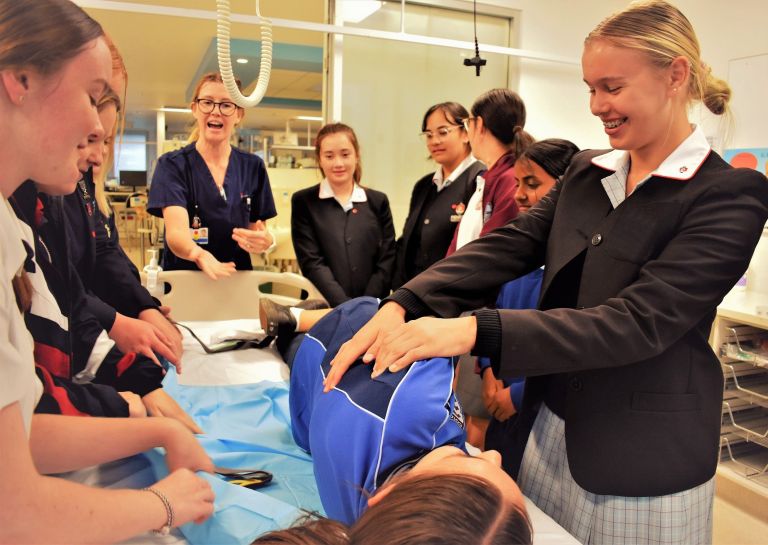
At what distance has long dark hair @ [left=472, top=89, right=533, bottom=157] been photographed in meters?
2.12

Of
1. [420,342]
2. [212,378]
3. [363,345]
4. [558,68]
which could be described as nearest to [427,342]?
[420,342]

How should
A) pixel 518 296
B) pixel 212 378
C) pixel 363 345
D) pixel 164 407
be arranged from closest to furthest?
pixel 164 407
pixel 363 345
pixel 212 378
pixel 518 296

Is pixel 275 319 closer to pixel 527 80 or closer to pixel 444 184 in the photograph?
pixel 444 184

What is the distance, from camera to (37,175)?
0.45 m

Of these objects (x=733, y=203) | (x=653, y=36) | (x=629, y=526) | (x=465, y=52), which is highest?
(x=465, y=52)

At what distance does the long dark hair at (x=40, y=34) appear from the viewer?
426mm

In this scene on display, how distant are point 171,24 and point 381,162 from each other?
2410mm

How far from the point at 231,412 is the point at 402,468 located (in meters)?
0.49

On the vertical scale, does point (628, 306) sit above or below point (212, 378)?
above

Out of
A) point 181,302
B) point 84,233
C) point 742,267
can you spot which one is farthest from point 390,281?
point 84,233

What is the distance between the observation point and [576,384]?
1.07 m

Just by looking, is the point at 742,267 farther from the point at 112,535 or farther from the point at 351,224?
the point at 351,224

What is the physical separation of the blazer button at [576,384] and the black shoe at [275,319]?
102 cm

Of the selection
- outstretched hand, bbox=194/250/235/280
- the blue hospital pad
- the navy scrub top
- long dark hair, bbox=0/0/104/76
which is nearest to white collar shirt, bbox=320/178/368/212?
the blue hospital pad
